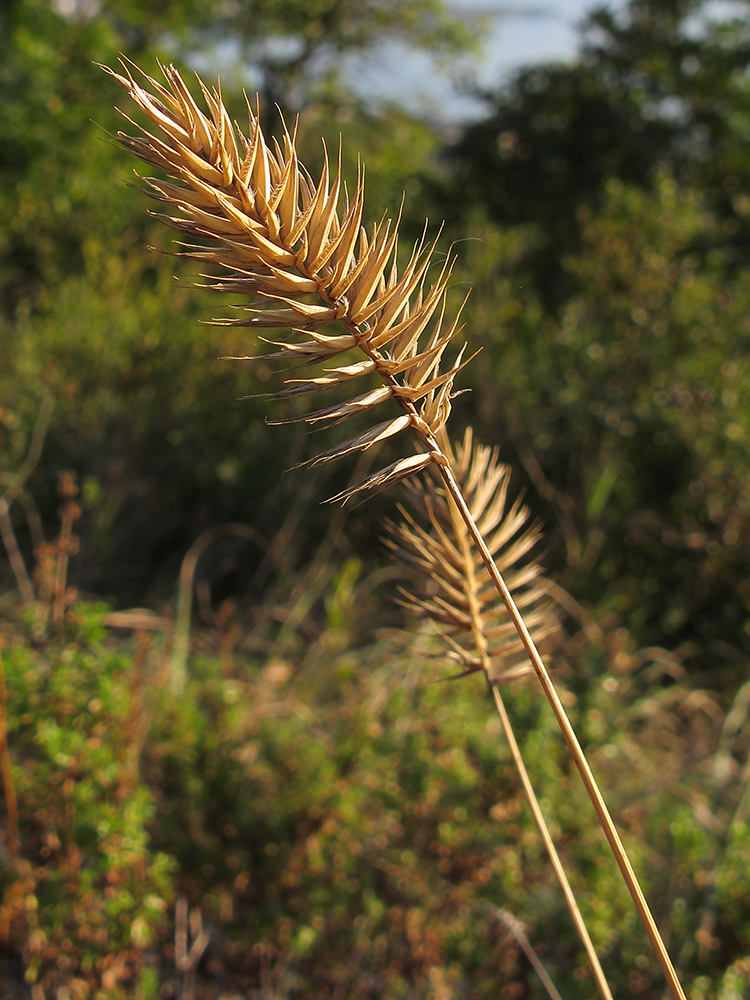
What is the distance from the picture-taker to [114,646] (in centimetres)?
311

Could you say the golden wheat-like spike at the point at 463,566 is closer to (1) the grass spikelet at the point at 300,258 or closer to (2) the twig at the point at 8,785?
(1) the grass spikelet at the point at 300,258

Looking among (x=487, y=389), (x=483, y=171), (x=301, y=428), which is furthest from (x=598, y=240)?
(x=483, y=171)

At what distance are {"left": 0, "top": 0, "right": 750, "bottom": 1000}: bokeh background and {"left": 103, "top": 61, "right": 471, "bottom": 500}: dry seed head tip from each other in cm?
7

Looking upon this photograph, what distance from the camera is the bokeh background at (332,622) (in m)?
1.88

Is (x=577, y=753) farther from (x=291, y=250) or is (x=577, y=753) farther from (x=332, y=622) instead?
(x=332, y=622)

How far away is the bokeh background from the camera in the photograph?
1.88 meters

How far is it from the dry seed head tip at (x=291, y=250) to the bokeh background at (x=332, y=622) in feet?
0.22

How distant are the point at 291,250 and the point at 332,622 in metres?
2.46

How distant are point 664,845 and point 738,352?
9.92 ft

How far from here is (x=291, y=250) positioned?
33.0 inches

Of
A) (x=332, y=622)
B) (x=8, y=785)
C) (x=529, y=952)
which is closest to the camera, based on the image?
(x=529, y=952)

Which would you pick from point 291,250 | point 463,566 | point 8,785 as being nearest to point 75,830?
point 8,785

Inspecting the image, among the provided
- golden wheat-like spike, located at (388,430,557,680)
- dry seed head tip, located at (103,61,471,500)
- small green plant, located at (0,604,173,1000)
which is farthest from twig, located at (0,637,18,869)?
dry seed head tip, located at (103,61,471,500)

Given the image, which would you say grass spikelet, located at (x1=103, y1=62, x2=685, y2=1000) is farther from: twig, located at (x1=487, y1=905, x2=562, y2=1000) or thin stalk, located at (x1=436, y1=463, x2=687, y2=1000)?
twig, located at (x1=487, y1=905, x2=562, y2=1000)
